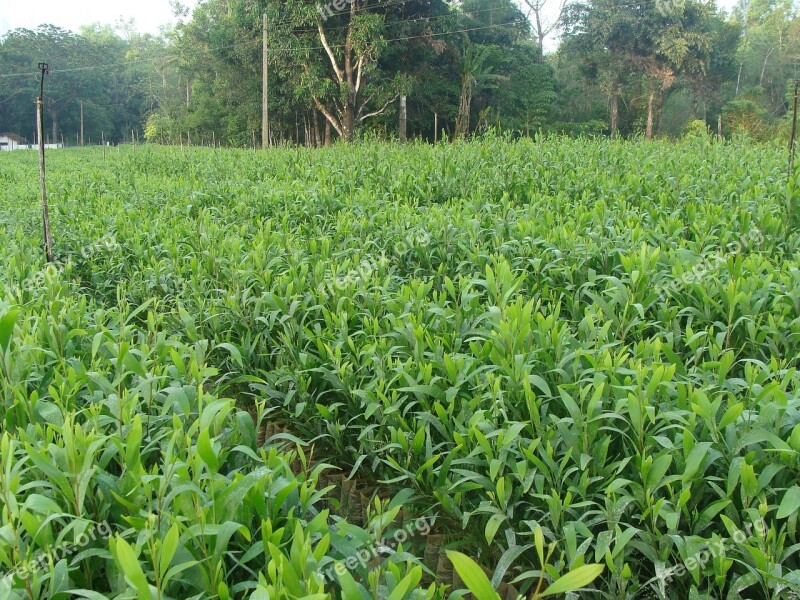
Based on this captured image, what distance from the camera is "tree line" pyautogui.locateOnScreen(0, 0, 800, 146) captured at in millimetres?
22422

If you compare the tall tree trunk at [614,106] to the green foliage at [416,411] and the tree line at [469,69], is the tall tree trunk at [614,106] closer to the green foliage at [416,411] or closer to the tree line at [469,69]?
the tree line at [469,69]

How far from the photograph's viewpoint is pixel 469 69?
2508cm

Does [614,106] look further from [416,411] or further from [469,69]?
[416,411]

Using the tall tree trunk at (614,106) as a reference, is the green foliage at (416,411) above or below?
below

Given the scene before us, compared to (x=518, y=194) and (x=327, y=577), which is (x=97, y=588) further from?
(x=518, y=194)

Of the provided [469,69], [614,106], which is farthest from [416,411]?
[614,106]

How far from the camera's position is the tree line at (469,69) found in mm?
22422

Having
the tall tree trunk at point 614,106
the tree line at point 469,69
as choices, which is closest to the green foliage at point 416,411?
the tree line at point 469,69

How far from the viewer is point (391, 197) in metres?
7.80

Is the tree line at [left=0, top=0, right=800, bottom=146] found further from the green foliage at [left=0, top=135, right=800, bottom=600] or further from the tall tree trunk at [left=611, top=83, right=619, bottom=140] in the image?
the green foliage at [left=0, top=135, right=800, bottom=600]

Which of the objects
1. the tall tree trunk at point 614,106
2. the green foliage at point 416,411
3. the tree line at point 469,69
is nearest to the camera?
the green foliage at point 416,411

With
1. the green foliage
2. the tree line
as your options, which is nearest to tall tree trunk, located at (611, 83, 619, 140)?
the tree line

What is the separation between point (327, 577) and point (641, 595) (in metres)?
0.97

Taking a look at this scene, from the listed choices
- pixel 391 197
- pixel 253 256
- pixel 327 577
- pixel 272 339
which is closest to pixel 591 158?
pixel 391 197
